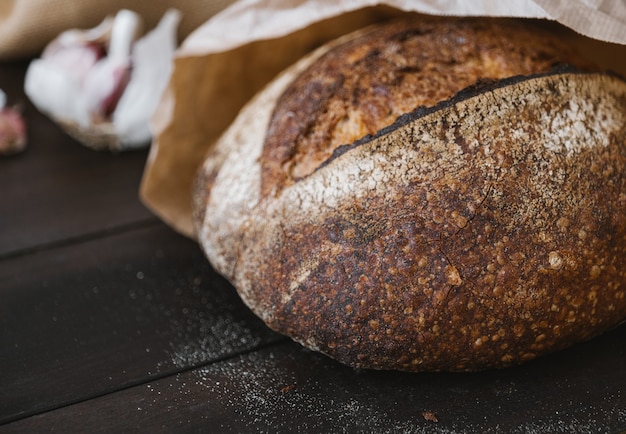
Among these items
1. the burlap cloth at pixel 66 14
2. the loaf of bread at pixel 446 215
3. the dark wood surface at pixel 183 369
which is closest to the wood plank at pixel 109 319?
the dark wood surface at pixel 183 369

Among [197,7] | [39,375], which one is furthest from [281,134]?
[197,7]

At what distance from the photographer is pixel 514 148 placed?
895 millimetres

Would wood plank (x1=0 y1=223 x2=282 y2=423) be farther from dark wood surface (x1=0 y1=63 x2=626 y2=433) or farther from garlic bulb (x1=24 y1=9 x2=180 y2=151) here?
garlic bulb (x1=24 y1=9 x2=180 y2=151)

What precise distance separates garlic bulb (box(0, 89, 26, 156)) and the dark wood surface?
0.73 ft

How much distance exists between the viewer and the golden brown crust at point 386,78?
0.95m

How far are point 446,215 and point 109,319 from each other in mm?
493

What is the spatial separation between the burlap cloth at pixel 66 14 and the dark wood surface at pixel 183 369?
551 millimetres

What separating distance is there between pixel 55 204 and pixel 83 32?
0.48 m

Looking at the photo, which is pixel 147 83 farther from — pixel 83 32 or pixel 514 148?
pixel 514 148

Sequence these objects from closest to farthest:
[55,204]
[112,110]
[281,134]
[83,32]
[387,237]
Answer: [387,237]
[281,134]
[55,204]
[112,110]
[83,32]

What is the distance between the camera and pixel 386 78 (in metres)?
0.98

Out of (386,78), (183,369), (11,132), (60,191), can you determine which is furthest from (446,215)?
(11,132)

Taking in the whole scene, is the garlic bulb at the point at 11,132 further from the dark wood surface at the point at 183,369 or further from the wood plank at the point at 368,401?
the wood plank at the point at 368,401

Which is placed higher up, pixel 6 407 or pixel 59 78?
pixel 59 78
